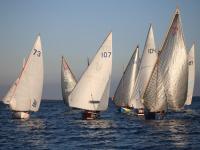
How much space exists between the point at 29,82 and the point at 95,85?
956 cm

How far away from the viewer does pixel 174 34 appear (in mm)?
64188

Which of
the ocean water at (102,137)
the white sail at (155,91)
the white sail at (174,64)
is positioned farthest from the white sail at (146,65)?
the ocean water at (102,137)

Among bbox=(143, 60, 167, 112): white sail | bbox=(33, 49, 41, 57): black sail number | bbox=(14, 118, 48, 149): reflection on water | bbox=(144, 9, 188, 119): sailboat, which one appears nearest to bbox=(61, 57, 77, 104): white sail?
bbox=(33, 49, 41, 57): black sail number

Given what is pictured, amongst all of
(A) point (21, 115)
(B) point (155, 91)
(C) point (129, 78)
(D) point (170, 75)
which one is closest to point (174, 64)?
(D) point (170, 75)

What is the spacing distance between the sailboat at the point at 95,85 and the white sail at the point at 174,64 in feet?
28.5

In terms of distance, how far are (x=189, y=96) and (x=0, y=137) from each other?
6564 centimetres

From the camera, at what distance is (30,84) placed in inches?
2741

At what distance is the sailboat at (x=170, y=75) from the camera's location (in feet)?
211

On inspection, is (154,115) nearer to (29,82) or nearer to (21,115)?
(29,82)

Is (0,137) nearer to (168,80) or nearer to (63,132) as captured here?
(63,132)

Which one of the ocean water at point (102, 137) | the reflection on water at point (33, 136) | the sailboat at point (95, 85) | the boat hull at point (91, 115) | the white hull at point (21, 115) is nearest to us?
the ocean water at point (102, 137)

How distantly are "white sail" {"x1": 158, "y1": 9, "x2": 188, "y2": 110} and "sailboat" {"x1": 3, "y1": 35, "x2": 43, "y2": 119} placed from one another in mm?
17698

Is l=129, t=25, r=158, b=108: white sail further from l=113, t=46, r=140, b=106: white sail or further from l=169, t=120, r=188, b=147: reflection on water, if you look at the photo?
l=169, t=120, r=188, b=147: reflection on water

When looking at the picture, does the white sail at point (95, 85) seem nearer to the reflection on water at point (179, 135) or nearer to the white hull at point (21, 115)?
the white hull at point (21, 115)
